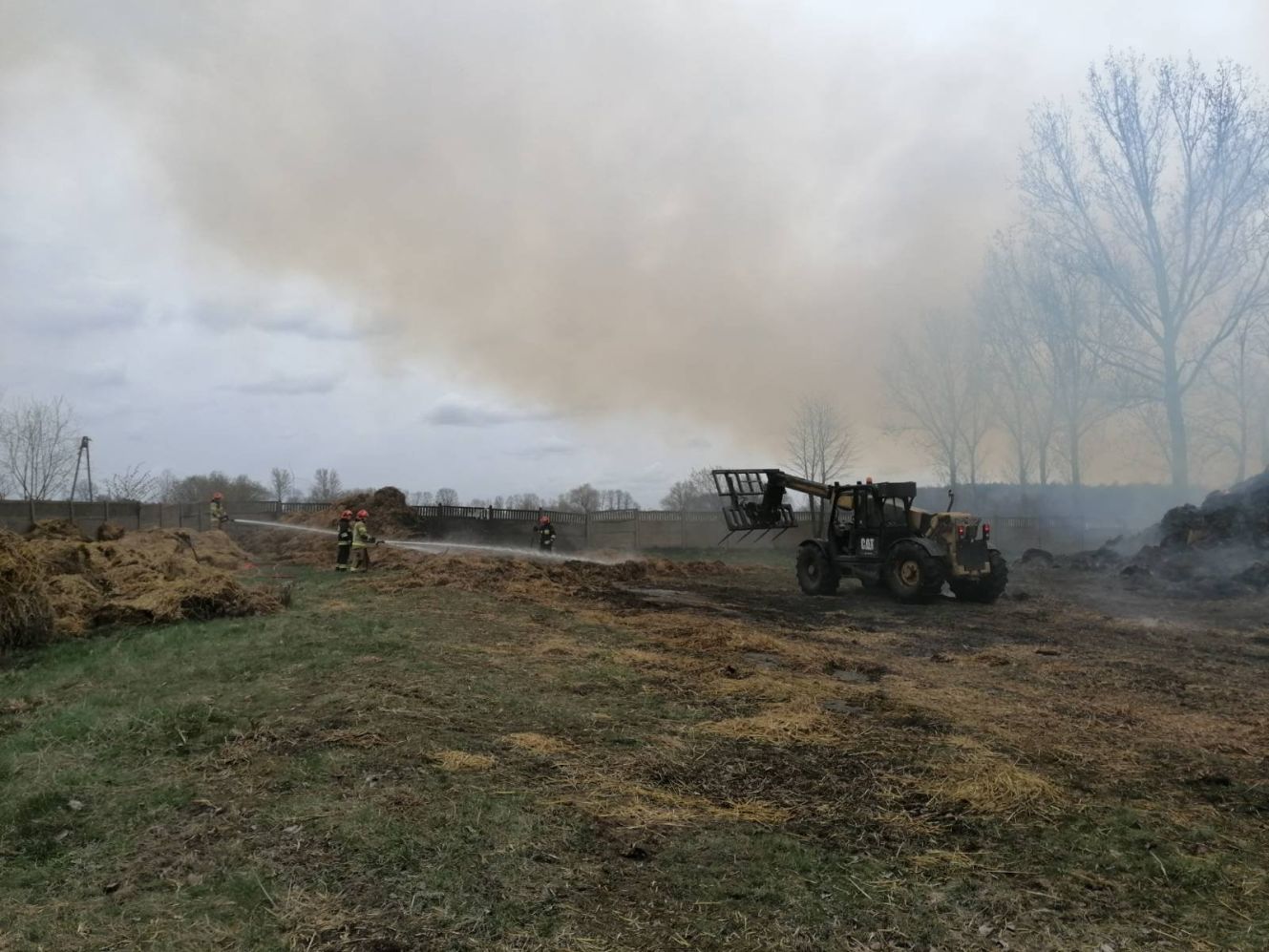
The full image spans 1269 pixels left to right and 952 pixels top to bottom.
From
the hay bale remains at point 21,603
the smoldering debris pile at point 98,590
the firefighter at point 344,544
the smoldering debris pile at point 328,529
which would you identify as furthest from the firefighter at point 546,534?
the hay bale remains at point 21,603

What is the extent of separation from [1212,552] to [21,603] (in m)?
23.0

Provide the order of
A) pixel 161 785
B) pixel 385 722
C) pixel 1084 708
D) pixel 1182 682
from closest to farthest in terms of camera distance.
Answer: pixel 161 785 → pixel 385 722 → pixel 1084 708 → pixel 1182 682

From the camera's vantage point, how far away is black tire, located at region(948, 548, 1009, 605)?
52.6ft

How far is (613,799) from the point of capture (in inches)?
195

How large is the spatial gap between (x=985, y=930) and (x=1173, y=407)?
30.0 m

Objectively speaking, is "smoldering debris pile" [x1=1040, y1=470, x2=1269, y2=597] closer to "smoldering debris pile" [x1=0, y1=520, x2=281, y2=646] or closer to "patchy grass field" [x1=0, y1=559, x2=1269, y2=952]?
"patchy grass field" [x1=0, y1=559, x2=1269, y2=952]

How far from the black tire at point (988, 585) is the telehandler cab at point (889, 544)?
2 centimetres

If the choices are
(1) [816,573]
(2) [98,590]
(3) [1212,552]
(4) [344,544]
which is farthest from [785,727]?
(3) [1212,552]

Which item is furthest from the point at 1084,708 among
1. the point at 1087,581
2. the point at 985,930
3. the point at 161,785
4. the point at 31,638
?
the point at 1087,581

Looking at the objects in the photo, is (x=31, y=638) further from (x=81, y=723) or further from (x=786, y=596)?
(x=786, y=596)

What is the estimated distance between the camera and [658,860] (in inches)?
165

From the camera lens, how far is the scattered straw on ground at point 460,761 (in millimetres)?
5395

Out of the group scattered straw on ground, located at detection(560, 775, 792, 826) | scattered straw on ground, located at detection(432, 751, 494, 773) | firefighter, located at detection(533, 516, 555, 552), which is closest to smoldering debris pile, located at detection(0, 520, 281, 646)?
scattered straw on ground, located at detection(432, 751, 494, 773)

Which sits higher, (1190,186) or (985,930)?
(1190,186)
